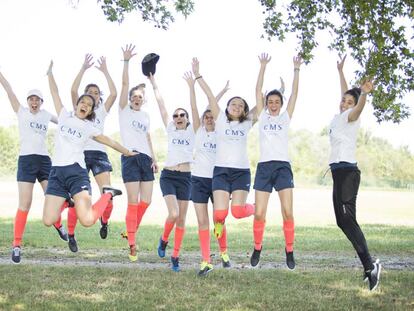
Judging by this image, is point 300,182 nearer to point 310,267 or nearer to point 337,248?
point 337,248

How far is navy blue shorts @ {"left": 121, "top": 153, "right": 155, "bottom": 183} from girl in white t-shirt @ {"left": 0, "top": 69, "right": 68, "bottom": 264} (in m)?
1.18

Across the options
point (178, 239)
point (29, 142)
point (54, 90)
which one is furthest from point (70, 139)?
point (178, 239)

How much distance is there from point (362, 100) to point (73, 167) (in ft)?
13.7

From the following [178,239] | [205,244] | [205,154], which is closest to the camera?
[205,244]

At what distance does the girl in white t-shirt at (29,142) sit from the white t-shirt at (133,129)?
1142 mm

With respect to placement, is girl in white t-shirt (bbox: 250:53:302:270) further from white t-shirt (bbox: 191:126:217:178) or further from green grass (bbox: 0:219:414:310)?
white t-shirt (bbox: 191:126:217:178)

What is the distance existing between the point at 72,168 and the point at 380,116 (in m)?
5.72

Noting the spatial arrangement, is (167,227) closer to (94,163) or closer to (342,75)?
(94,163)

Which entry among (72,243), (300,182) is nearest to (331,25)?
(72,243)

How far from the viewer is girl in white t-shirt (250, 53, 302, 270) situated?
28.1ft

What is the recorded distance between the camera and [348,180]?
8094 millimetres

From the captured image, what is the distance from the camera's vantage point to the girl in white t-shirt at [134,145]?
394 inches

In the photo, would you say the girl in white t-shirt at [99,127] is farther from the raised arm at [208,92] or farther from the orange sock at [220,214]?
the orange sock at [220,214]

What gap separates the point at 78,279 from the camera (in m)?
8.51
